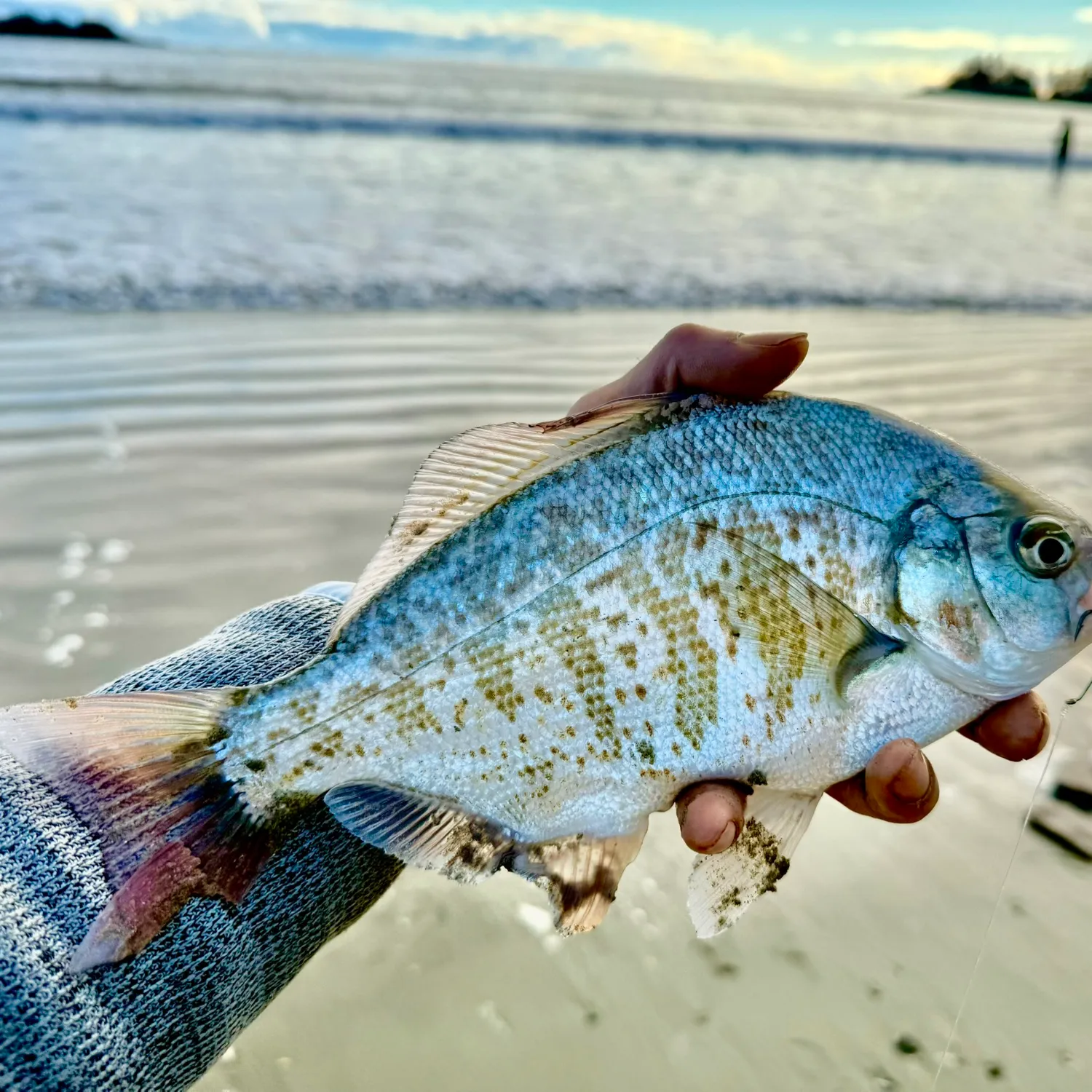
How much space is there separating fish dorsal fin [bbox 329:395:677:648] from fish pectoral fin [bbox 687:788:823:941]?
831 mm

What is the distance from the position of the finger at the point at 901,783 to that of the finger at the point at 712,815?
28 cm

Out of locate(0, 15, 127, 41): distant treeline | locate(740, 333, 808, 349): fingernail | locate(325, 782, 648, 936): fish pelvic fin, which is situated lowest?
locate(325, 782, 648, 936): fish pelvic fin

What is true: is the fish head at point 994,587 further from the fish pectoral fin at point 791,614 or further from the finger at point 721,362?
the finger at point 721,362

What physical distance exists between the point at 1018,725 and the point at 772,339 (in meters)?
1.03

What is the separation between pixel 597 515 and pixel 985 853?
7.70 feet

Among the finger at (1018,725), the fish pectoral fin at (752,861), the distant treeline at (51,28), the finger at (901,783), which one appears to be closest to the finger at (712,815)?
the fish pectoral fin at (752,861)

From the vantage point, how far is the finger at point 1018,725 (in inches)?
79.2

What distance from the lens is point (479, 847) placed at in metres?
1.88

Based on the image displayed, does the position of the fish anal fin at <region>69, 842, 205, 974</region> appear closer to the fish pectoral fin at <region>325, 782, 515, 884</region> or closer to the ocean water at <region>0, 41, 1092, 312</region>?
the fish pectoral fin at <region>325, 782, 515, 884</region>

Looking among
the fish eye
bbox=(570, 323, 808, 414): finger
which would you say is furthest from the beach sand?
bbox=(570, 323, 808, 414): finger

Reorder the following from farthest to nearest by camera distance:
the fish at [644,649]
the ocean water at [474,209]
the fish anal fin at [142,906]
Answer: the ocean water at [474,209] → the fish at [644,649] → the fish anal fin at [142,906]

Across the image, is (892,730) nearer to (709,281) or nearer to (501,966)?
(501,966)

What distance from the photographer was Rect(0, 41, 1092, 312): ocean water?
10.2 m

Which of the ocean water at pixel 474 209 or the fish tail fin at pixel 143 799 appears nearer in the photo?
the fish tail fin at pixel 143 799
